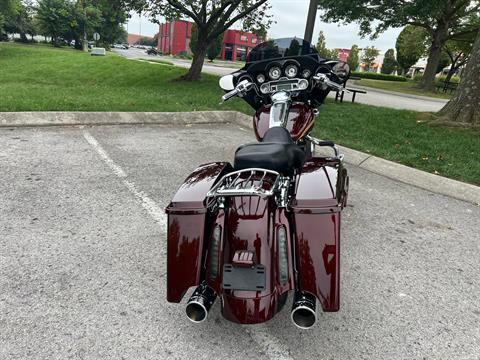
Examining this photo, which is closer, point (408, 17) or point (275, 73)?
point (275, 73)

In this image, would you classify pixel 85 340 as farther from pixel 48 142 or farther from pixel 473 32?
pixel 473 32

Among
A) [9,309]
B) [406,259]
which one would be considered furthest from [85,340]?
[406,259]

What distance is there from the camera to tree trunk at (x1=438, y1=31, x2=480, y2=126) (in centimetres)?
771

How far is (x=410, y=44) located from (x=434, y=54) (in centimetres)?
1059

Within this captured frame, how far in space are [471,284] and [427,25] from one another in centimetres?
2836

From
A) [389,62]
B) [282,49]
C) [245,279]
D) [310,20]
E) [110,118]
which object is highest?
[389,62]

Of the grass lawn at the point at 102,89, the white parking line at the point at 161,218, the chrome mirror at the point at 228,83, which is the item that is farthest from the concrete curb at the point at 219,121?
the chrome mirror at the point at 228,83

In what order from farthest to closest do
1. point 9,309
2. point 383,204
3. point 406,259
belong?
point 383,204 → point 406,259 → point 9,309

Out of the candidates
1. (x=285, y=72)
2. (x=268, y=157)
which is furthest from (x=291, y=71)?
(x=268, y=157)

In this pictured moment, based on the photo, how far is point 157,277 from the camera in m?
2.75

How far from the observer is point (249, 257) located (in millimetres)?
1897

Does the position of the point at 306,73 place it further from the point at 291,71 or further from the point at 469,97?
the point at 469,97

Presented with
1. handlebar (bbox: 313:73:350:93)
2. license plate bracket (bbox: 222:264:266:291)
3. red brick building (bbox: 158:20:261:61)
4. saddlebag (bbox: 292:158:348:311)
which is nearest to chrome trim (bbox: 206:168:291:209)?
saddlebag (bbox: 292:158:348:311)

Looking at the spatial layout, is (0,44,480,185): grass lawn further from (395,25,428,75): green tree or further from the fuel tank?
(395,25,428,75): green tree
